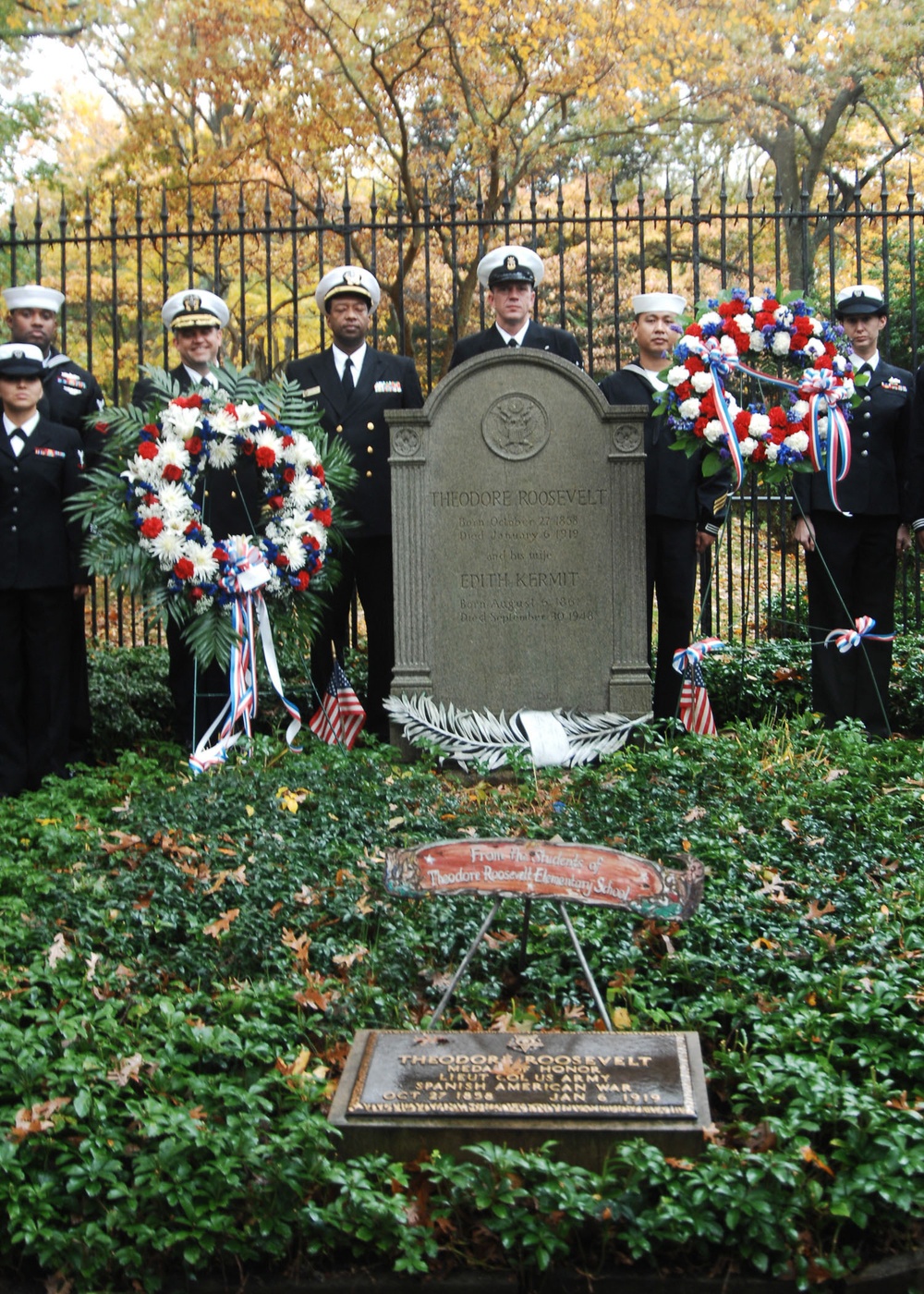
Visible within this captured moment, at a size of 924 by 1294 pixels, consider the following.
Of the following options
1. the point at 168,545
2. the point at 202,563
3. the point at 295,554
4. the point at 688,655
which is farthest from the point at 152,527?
the point at 688,655

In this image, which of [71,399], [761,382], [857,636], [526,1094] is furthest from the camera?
[71,399]

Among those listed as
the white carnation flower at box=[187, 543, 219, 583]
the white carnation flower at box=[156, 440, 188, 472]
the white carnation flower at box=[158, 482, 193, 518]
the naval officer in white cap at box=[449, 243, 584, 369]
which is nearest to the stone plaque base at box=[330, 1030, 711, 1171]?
the white carnation flower at box=[187, 543, 219, 583]

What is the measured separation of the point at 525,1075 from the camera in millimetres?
3371

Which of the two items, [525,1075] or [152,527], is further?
[152,527]

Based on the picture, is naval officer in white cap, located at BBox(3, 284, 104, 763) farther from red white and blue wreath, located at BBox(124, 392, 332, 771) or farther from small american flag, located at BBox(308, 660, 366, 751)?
small american flag, located at BBox(308, 660, 366, 751)

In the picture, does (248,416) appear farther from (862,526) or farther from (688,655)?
(862,526)

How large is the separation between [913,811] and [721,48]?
1327cm

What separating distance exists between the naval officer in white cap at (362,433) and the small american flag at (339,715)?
0.17 m

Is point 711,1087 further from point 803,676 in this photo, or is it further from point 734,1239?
point 803,676

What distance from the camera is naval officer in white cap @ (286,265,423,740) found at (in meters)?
7.59

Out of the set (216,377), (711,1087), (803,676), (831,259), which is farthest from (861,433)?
(711,1087)

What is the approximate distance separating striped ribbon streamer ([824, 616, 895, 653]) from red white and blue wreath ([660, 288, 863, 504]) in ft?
2.50

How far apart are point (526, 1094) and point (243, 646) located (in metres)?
4.14

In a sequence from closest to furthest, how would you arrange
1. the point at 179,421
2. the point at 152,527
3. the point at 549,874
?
1. the point at 549,874
2. the point at 152,527
3. the point at 179,421
